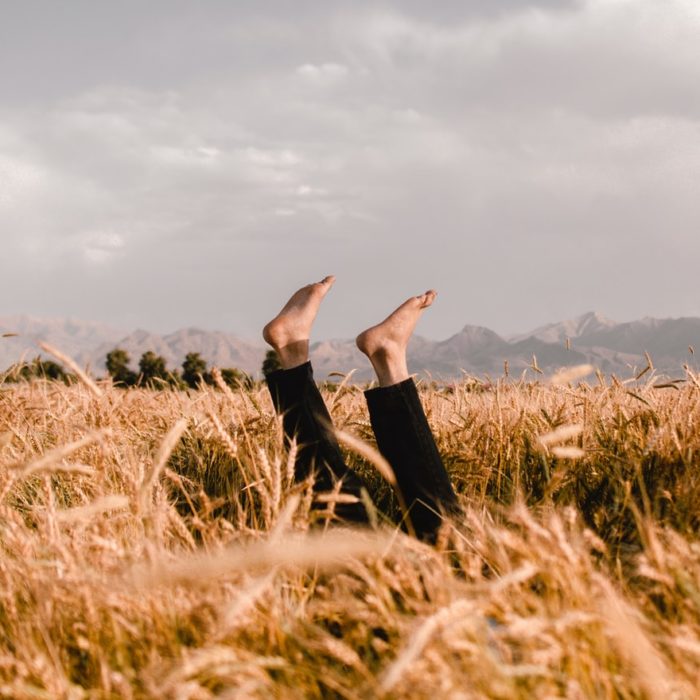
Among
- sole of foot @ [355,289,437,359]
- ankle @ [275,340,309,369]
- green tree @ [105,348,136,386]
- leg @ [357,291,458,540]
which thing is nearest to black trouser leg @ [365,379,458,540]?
leg @ [357,291,458,540]

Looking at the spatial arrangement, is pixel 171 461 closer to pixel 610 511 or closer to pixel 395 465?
pixel 395 465

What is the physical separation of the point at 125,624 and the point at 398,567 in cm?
61

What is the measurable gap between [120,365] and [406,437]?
2119cm

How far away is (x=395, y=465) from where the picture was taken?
2.75 m

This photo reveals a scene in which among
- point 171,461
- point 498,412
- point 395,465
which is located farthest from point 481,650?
point 171,461

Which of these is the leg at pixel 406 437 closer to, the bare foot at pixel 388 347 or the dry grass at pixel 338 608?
the bare foot at pixel 388 347

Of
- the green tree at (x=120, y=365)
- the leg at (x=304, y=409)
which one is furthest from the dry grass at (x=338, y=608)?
the green tree at (x=120, y=365)

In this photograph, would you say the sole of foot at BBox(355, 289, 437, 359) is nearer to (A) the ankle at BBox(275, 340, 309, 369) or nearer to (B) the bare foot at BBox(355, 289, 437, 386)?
(B) the bare foot at BBox(355, 289, 437, 386)

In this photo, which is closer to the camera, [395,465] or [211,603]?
[211,603]

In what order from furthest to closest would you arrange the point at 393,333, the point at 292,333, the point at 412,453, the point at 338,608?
the point at 292,333 < the point at 393,333 < the point at 412,453 < the point at 338,608

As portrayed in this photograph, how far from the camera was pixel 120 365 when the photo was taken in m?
22.6

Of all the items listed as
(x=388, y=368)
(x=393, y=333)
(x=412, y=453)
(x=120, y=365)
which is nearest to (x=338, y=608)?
(x=412, y=453)

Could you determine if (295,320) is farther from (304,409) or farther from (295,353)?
(304,409)

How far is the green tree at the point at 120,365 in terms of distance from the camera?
20547 mm
